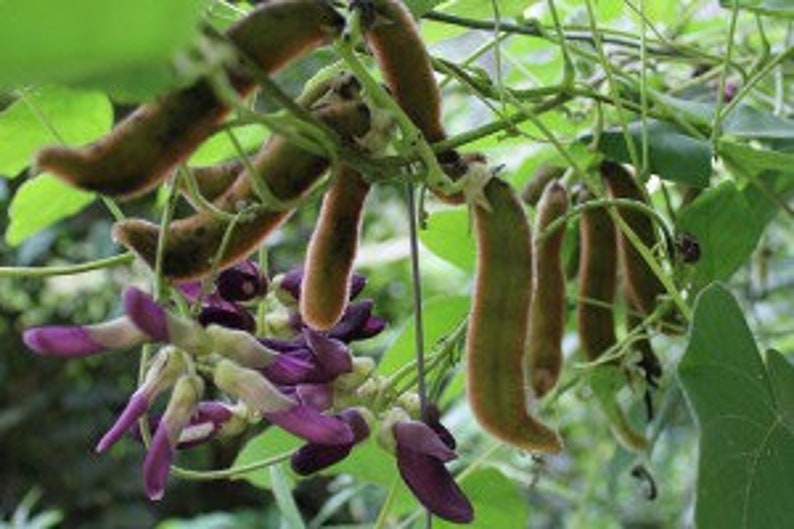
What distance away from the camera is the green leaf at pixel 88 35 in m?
0.32

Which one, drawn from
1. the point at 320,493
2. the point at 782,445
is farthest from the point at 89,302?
the point at 782,445

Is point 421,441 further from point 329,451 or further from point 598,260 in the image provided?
point 598,260

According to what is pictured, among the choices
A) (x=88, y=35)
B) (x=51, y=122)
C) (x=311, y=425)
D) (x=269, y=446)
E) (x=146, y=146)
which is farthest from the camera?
(x=269, y=446)

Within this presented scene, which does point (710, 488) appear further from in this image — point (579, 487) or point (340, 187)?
point (579, 487)

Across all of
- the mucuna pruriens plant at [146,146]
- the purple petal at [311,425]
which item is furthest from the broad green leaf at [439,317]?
the mucuna pruriens plant at [146,146]

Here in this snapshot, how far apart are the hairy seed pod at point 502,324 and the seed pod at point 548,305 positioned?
0.54ft

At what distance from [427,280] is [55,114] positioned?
5.65 feet

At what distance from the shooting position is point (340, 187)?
2.03 ft

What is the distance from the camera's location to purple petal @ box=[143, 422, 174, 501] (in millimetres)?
564

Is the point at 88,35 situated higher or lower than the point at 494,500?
higher

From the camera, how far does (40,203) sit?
909 millimetres

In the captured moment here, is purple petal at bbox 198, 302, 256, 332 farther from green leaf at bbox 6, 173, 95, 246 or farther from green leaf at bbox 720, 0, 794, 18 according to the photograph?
green leaf at bbox 720, 0, 794, 18

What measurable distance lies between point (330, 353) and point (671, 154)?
274mm

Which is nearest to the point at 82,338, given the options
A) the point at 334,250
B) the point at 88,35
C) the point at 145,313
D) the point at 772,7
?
the point at 145,313
